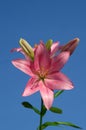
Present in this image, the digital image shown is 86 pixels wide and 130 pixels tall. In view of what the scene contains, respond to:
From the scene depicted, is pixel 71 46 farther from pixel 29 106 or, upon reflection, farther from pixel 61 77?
pixel 29 106

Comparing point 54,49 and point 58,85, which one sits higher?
point 54,49

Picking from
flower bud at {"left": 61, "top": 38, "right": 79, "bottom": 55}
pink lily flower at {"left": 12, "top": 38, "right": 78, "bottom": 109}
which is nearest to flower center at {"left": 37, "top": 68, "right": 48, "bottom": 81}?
pink lily flower at {"left": 12, "top": 38, "right": 78, "bottom": 109}

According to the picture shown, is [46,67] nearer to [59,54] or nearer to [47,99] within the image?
[59,54]

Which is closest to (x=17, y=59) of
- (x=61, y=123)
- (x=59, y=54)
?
(x=59, y=54)

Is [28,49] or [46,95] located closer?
[46,95]

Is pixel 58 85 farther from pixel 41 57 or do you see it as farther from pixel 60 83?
pixel 41 57

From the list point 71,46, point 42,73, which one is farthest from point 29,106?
A: point 71,46

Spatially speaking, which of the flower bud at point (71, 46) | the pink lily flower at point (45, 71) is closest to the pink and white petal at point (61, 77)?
the pink lily flower at point (45, 71)

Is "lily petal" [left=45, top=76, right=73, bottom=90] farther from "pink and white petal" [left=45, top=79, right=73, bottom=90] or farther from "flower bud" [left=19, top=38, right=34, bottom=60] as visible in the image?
"flower bud" [left=19, top=38, right=34, bottom=60]
